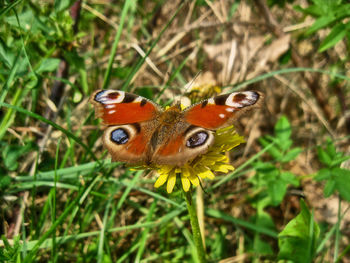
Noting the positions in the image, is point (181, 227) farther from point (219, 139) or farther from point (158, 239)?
point (219, 139)

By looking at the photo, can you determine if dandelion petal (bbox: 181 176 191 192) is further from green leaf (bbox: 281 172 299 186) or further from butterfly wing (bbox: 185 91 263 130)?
green leaf (bbox: 281 172 299 186)

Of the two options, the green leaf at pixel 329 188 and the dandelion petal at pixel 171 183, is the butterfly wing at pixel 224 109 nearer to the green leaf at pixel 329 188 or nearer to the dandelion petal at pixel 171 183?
the dandelion petal at pixel 171 183

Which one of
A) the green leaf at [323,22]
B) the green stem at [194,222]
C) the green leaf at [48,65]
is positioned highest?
the green leaf at [48,65]

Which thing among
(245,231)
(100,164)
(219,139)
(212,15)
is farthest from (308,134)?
(100,164)

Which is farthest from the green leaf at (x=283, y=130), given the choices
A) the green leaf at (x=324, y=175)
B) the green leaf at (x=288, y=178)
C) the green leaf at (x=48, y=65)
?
the green leaf at (x=48, y=65)

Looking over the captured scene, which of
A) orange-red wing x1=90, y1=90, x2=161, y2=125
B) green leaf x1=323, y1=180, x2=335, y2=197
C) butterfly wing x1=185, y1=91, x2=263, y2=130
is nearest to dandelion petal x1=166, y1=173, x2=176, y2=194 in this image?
butterfly wing x1=185, y1=91, x2=263, y2=130

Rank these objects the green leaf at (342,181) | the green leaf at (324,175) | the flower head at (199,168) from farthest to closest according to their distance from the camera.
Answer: the green leaf at (324,175), the green leaf at (342,181), the flower head at (199,168)

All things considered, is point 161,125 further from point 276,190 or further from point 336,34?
point 336,34
